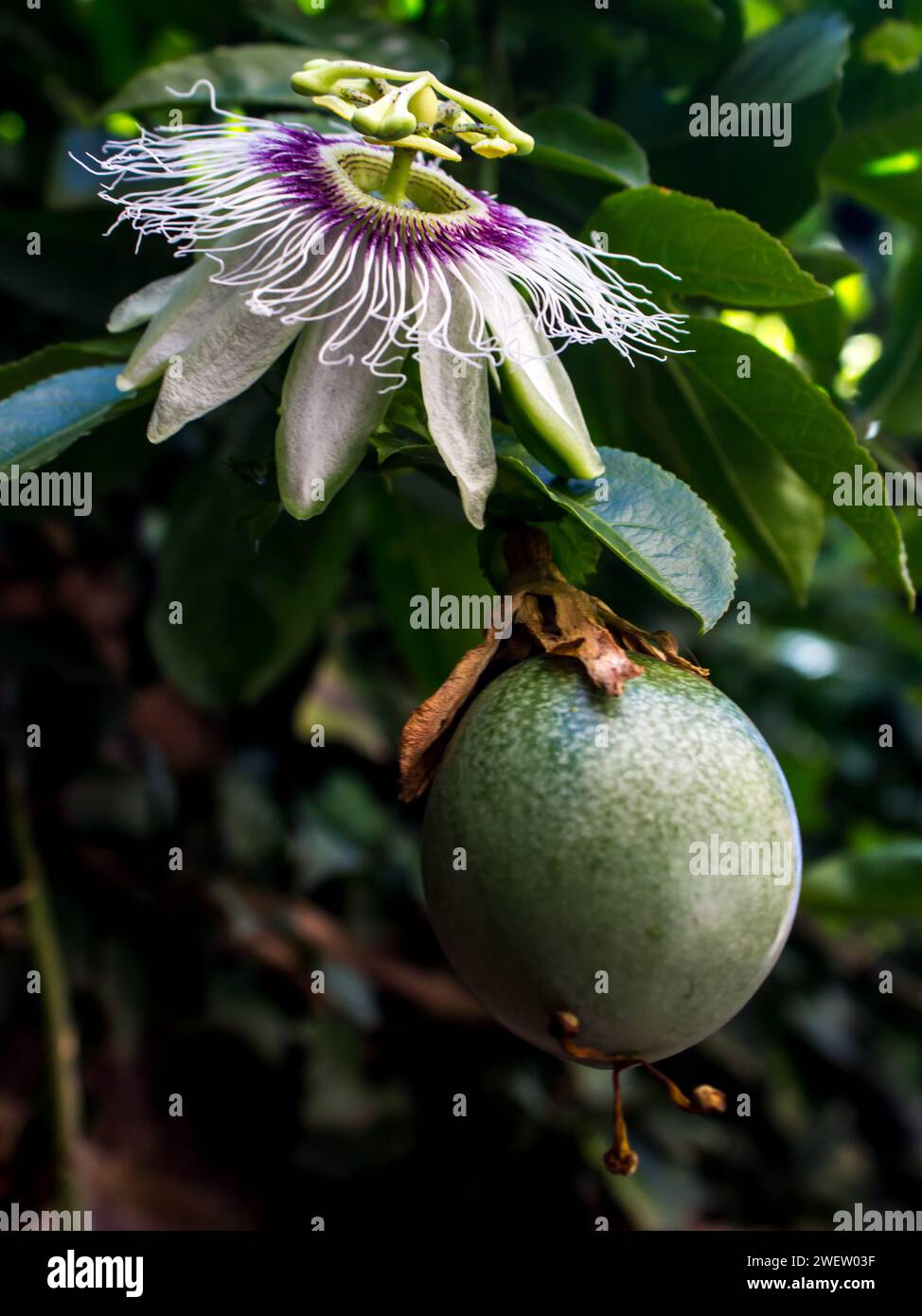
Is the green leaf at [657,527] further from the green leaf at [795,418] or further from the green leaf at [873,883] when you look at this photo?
the green leaf at [873,883]

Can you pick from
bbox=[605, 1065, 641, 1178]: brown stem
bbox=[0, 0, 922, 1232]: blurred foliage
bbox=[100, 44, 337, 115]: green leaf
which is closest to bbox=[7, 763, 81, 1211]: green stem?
bbox=[0, 0, 922, 1232]: blurred foliage

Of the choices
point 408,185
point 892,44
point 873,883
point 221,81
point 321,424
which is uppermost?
point 892,44

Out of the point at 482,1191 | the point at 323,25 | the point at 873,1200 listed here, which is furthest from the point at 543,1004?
the point at 873,1200

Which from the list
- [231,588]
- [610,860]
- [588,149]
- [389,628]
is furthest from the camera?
[389,628]

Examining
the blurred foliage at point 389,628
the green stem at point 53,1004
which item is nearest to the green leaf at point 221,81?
the blurred foliage at point 389,628

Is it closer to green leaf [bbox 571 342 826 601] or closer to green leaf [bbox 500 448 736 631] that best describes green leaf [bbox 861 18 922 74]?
green leaf [bbox 571 342 826 601]

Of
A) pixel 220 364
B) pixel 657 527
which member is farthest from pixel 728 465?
pixel 220 364

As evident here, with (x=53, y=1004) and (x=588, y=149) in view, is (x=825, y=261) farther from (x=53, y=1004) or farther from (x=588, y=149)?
(x=53, y=1004)

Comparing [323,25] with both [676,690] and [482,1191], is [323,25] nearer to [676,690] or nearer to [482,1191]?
[676,690]
